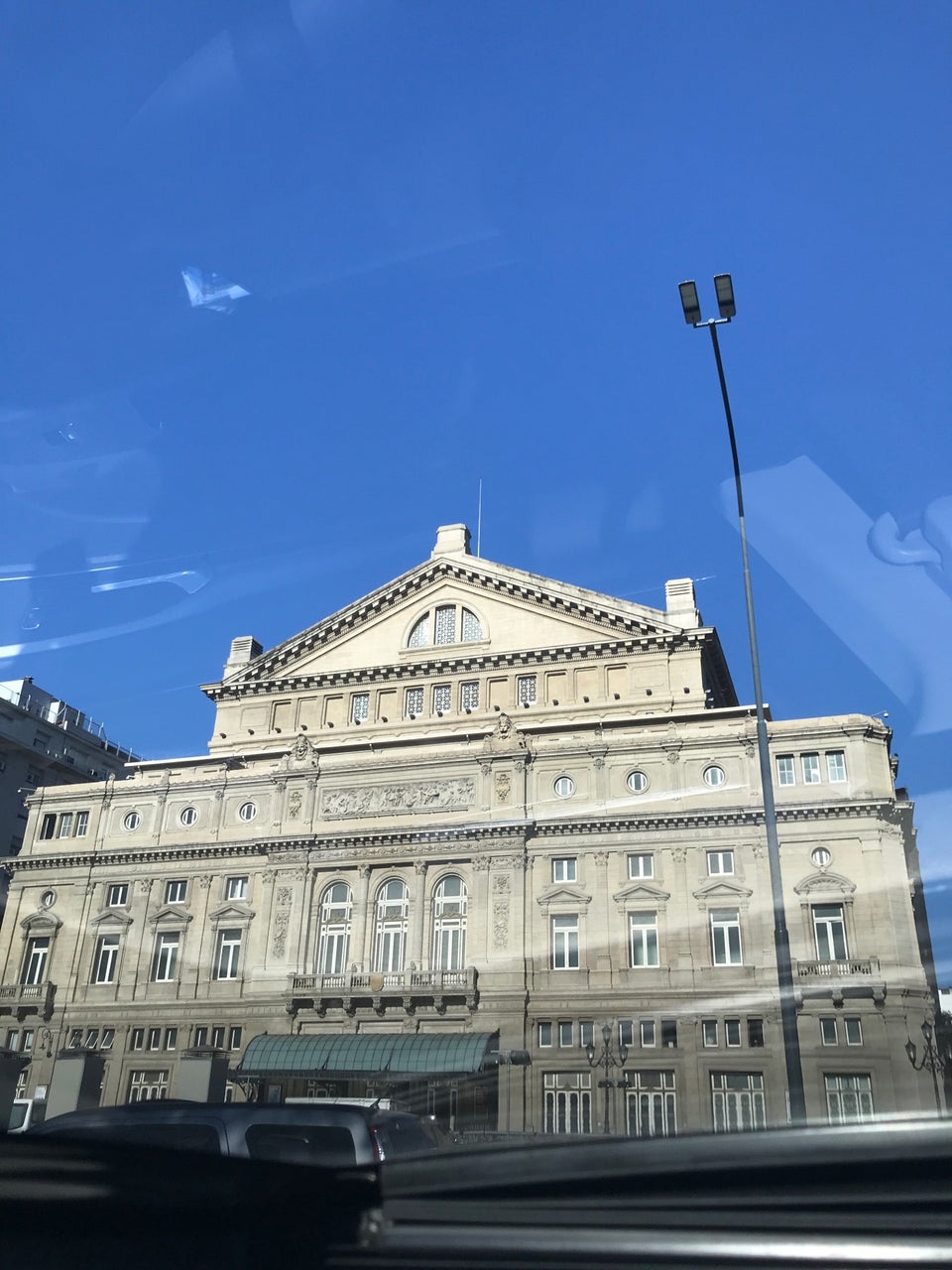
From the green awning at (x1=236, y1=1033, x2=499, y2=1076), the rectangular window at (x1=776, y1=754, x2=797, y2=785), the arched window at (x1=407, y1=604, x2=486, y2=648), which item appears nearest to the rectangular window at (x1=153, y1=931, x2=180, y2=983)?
the green awning at (x1=236, y1=1033, x2=499, y2=1076)

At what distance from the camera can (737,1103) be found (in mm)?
1270

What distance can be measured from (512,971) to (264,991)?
314 centimetres

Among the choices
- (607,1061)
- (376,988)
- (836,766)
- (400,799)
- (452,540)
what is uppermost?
(452,540)

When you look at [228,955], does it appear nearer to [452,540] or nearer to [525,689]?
[525,689]

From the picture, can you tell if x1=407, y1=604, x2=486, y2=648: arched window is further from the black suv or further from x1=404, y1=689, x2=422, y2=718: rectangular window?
the black suv

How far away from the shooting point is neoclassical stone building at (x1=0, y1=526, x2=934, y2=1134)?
3.30 meters

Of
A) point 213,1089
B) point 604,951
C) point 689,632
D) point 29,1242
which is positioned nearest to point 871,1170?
point 29,1242

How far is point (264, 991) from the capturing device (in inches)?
398

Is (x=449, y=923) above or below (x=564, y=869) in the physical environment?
below

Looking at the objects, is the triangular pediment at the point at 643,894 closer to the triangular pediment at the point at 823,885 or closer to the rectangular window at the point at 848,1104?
the triangular pediment at the point at 823,885

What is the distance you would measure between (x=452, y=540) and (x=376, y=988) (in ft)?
64.7

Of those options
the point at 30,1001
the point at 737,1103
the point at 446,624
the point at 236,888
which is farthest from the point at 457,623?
the point at 737,1103

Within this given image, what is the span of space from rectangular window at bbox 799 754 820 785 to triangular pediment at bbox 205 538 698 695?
14.3 metres

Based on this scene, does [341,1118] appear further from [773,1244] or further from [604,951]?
[604,951]
